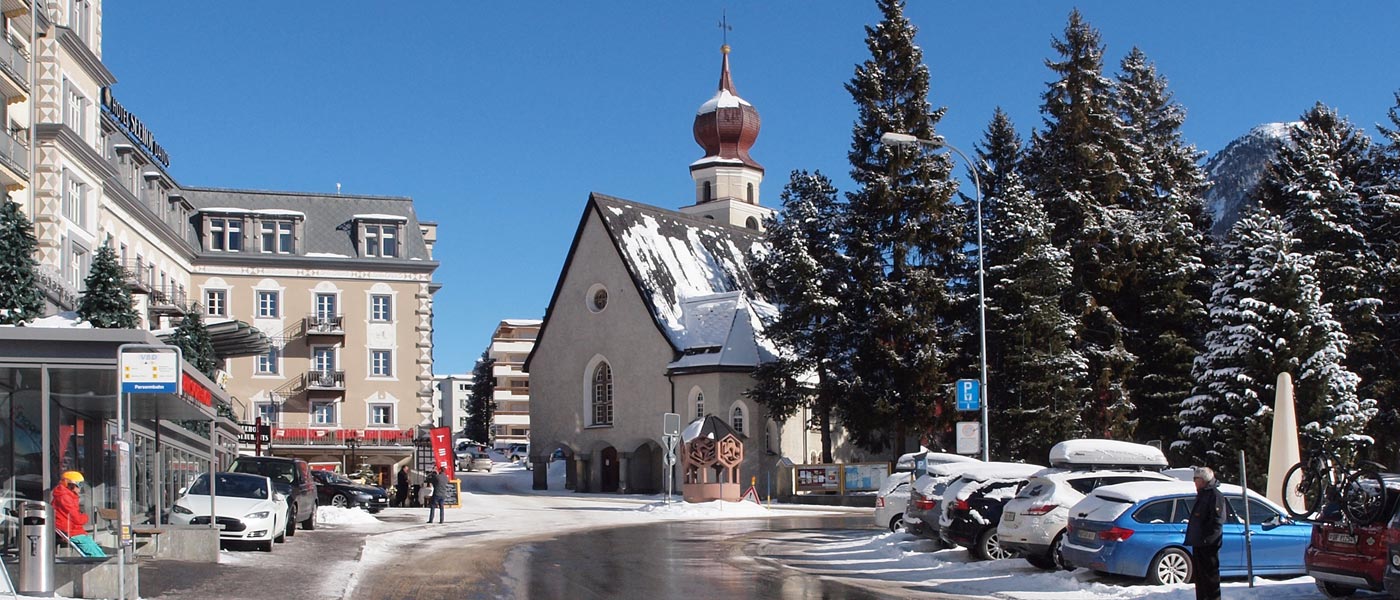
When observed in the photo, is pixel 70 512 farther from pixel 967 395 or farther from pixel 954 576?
pixel 967 395

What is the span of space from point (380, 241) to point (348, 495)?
2772 centimetres

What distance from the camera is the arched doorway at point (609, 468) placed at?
65.1 meters

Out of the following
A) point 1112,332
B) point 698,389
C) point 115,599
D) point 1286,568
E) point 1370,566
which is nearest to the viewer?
point 1370,566

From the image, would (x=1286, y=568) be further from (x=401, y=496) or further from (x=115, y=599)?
(x=401, y=496)

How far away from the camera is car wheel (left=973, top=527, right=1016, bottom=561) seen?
71.2 feet

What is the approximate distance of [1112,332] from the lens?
4975 centimetres

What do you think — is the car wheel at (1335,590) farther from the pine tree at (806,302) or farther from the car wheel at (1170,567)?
the pine tree at (806,302)

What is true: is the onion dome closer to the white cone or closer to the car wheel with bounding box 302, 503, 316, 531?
the car wheel with bounding box 302, 503, 316, 531

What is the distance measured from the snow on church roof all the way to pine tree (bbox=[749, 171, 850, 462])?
285 cm

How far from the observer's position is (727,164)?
95.1 metres

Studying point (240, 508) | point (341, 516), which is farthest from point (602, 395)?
point (240, 508)

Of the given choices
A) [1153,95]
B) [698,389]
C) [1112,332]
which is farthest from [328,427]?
[1153,95]

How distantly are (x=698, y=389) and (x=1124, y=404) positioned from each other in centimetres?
1903

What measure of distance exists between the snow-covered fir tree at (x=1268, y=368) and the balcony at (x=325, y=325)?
121 ft
